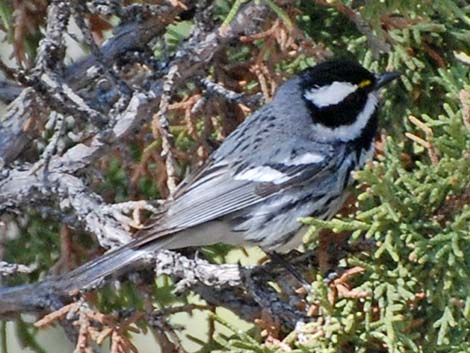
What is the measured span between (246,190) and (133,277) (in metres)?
0.47

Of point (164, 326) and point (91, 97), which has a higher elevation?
point (91, 97)

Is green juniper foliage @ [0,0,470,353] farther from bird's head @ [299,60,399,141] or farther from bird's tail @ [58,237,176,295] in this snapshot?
bird's tail @ [58,237,176,295]

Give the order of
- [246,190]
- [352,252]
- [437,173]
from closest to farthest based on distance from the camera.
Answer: [437,173], [352,252], [246,190]

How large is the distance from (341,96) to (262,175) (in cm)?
38

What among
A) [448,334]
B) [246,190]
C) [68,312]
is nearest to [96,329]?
[68,312]

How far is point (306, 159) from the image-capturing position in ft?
13.0

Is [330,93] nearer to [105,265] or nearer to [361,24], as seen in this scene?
[361,24]

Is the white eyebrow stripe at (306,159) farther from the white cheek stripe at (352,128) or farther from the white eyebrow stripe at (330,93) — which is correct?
the white eyebrow stripe at (330,93)

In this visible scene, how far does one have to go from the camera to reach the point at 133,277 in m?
3.94

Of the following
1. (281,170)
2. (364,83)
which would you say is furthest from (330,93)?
(281,170)

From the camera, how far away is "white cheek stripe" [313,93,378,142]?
157 inches

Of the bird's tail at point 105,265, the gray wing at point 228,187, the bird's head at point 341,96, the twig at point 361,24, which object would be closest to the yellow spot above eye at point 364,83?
the bird's head at point 341,96

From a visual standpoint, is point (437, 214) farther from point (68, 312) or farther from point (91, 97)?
point (91, 97)

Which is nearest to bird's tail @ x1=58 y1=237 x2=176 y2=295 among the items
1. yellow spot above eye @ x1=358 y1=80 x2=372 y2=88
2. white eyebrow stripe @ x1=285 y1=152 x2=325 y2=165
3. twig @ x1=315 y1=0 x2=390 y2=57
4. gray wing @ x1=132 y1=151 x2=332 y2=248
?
gray wing @ x1=132 y1=151 x2=332 y2=248
